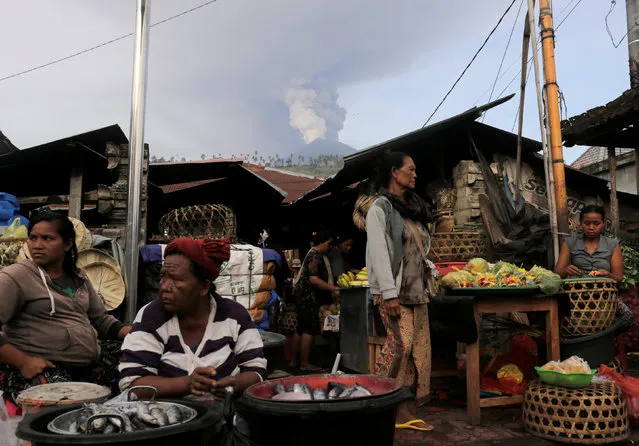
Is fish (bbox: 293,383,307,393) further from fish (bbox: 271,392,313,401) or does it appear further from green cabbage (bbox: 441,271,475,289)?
green cabbage (bbox: 441,271,475,289)

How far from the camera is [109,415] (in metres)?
1.72

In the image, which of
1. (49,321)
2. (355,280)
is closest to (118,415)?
(49,321)

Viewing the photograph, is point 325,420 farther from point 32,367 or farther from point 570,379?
point 570,379

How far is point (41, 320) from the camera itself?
3.10m

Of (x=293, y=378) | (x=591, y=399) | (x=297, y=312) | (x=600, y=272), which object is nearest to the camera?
(x=293, y=378)

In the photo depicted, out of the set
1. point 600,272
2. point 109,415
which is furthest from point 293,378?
point 600,272

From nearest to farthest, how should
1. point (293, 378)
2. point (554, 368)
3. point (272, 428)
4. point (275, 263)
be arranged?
point (272, 428)
point (293, 378)
point (554, 368)
point (275, 263)

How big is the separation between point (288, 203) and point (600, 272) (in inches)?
245

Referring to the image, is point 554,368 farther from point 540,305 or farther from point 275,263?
point 275,263

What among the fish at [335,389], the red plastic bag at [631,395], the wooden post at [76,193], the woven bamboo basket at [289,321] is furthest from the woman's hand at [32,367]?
the woven bamboo basket at [289,321]

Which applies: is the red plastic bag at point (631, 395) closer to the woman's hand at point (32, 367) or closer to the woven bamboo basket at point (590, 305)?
the woven bamboo basket at point (590, 305)

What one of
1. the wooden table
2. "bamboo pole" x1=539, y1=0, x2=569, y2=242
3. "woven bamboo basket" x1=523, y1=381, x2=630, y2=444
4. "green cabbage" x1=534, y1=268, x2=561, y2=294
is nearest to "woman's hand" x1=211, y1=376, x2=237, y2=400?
the wooden table

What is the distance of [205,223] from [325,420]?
218 inches

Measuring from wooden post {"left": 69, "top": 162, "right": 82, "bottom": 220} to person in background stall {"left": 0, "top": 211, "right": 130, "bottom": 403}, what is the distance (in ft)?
13.2
